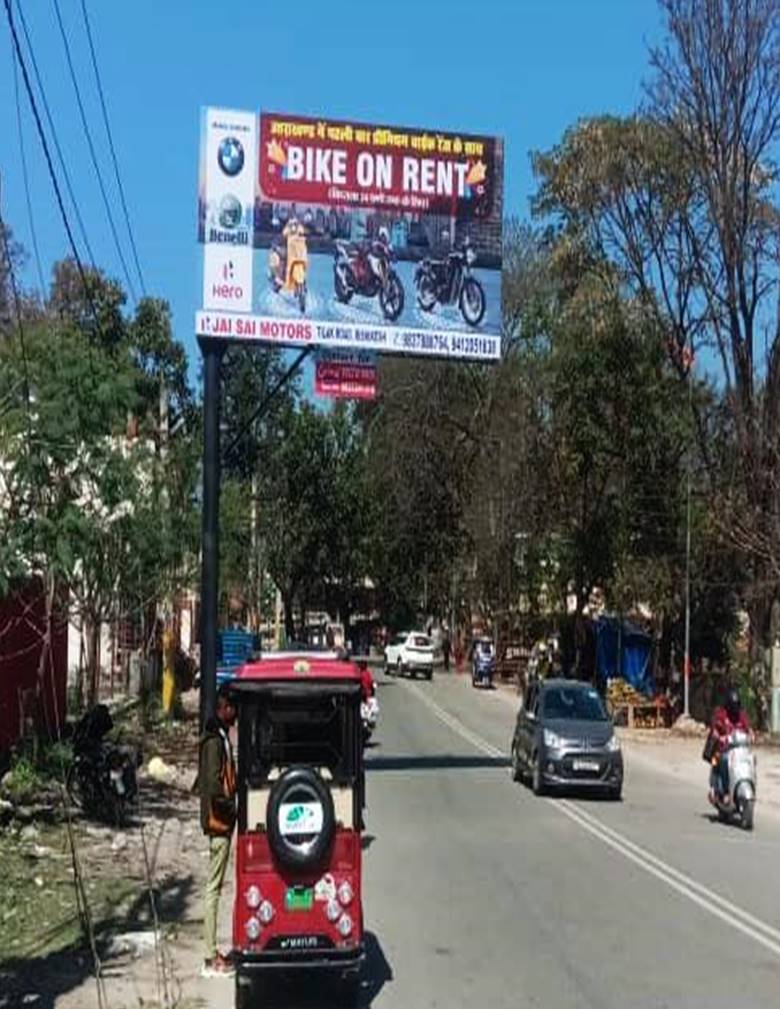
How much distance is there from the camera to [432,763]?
2795cm

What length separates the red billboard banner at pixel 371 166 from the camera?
2478cm

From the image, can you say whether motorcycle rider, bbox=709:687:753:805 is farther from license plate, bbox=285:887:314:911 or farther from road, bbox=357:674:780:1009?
license plate, bbox=285:887:314:911

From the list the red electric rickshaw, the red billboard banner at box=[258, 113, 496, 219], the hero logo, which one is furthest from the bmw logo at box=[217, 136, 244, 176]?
the red electric rickshaw

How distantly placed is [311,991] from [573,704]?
15.1 metres

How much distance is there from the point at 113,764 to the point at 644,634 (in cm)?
3594

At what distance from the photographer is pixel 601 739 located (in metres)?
23.0

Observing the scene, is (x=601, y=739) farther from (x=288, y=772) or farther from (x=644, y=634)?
(x=644, y=634)

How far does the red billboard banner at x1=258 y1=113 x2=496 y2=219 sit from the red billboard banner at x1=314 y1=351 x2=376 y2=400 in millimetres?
2555

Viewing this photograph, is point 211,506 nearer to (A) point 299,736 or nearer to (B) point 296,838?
(A) point 299,736

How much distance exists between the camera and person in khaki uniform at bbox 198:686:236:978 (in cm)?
974

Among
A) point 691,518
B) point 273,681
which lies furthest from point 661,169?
point 273,681

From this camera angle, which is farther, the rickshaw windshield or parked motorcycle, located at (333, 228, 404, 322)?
parked motorcycle, located at (333, 228, 404, 322)

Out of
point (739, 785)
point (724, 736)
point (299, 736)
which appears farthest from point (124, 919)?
point (724, 736)

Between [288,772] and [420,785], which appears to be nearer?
[288,772]
